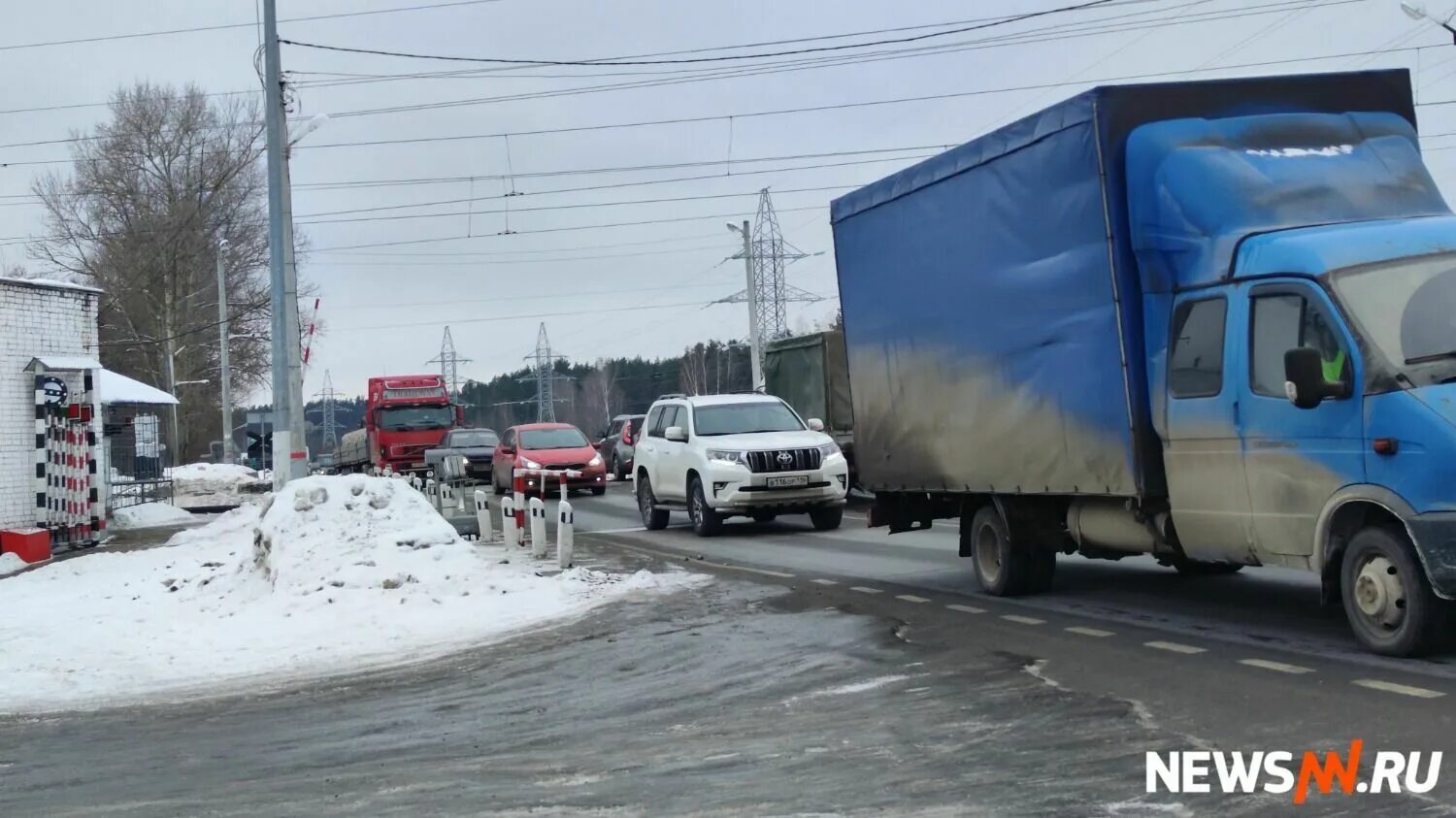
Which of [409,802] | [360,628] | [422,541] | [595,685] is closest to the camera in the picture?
[409,802]

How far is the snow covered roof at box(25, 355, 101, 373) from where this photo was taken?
74.3ft

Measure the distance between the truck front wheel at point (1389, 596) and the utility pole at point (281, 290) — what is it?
16.5 metres

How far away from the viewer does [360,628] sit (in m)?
11.9

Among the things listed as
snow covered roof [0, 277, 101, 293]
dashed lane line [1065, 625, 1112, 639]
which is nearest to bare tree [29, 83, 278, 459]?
snow covered roof [0, 277, 101, 293]

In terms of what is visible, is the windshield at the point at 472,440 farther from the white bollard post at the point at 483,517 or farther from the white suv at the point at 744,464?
the white bollard post at the point at 483,517

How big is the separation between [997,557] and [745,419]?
29.8 ft

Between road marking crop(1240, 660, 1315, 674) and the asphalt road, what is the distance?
0.03m

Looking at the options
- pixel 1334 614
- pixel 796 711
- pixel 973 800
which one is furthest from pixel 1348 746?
pixel 1334 614

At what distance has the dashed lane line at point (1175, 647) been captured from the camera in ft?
28.0

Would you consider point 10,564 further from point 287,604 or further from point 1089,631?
point 1089,631

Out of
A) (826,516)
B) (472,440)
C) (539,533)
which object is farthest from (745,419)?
(472,440)

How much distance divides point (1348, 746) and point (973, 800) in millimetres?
1806

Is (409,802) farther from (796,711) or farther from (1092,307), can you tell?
(1092,307)

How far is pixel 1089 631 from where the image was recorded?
31.5 feet
